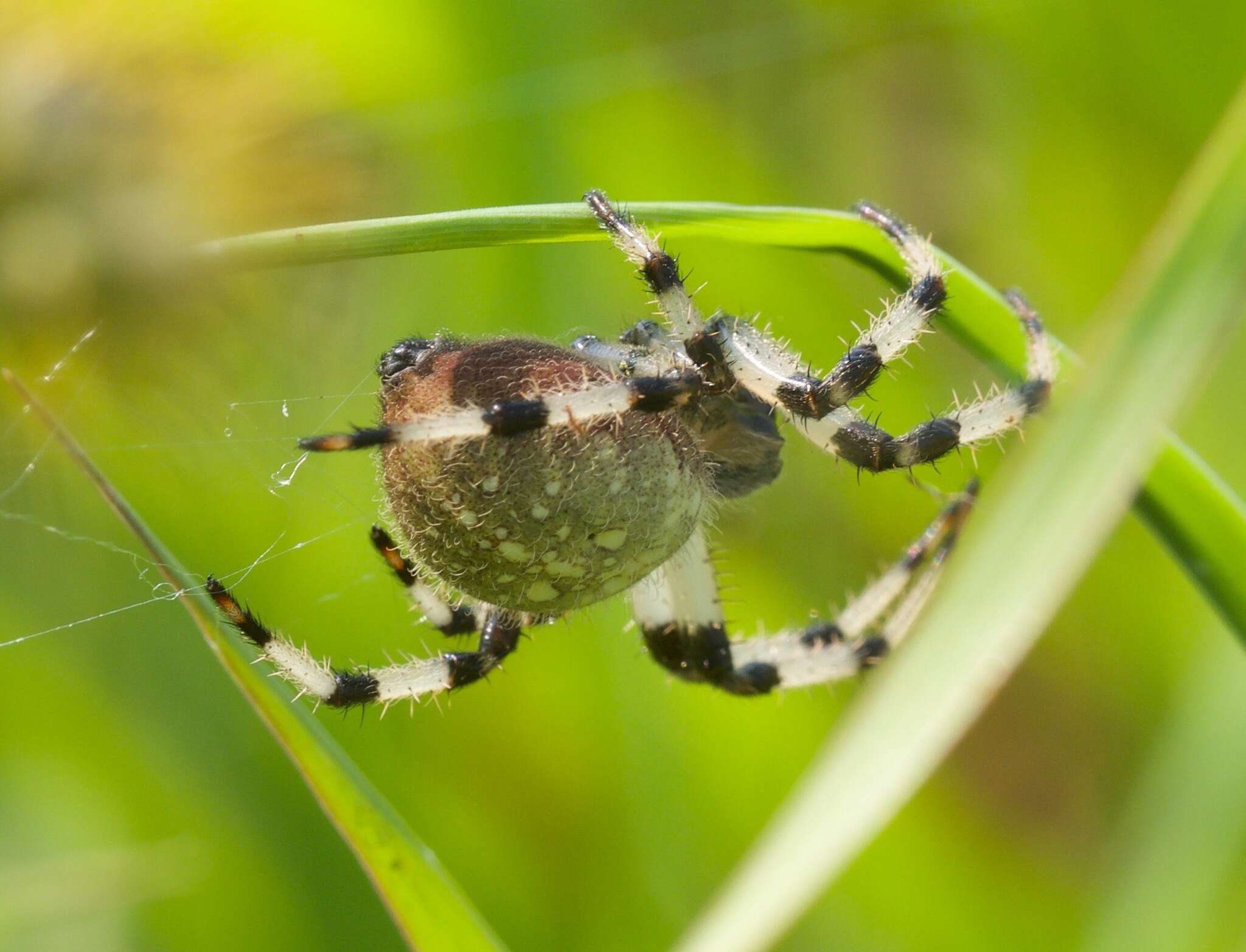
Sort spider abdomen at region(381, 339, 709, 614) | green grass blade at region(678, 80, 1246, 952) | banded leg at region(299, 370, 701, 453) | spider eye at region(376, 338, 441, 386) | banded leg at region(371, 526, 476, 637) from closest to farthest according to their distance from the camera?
green grass blade at region(678, 80, 1246, 952), banded leg at region(299, 370, 701, 453), spider abdomen at region(381, 339, 709, 614), spider eye at region(376, 338, 441, 386), banded leg at region(371, 526, 476, 637)

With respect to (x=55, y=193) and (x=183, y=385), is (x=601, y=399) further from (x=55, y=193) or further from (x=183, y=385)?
(x=55, y=193)

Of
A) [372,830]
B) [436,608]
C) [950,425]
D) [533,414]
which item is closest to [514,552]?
[533,414]

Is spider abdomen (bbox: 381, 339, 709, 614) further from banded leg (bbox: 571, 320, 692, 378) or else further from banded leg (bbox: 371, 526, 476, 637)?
banded leg (bbox: 371, 526, 476, 637)

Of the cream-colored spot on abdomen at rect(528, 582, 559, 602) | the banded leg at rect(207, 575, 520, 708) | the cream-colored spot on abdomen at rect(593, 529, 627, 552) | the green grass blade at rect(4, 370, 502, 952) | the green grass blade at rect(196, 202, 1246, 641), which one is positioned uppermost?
the green grass blade at rect(196, 202, 1246, 641)

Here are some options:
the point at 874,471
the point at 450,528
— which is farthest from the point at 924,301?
the point at 450,528

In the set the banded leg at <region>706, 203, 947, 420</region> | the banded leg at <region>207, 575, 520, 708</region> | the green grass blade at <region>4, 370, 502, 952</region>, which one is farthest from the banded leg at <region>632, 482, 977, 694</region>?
the green grass blade at <region>4, 370, 502, 952</region>

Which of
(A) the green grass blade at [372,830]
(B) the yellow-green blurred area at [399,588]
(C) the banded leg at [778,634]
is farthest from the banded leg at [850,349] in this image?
(A) the green grass blade at [372,830]

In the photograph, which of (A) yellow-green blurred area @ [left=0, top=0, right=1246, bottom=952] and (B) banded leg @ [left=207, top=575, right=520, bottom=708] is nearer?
(B) banded leg @ [left=207, top=575, right=520, bottom=708]
